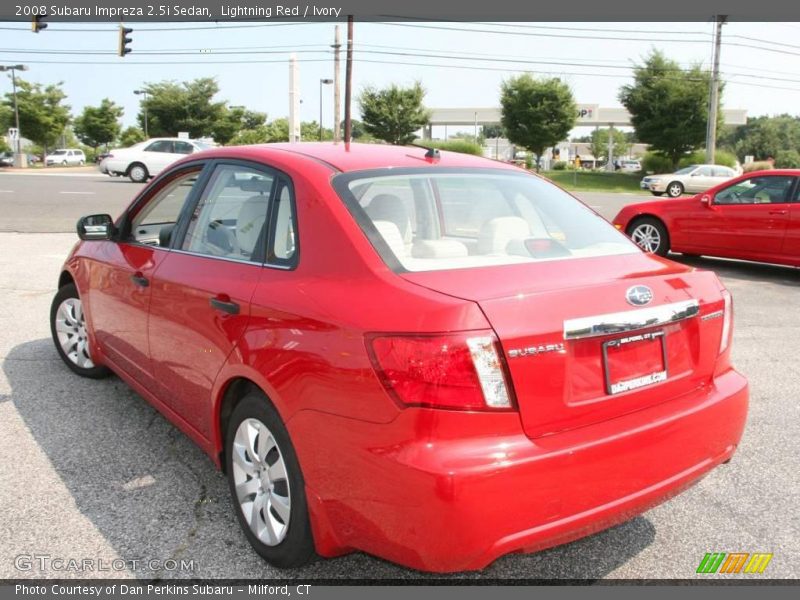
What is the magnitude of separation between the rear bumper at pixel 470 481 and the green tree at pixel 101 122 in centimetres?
6855

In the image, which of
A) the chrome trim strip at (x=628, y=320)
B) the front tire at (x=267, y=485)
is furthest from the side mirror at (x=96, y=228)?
the chrome trim strip at (x=628, y=320)

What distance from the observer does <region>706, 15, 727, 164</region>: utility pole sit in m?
35.7

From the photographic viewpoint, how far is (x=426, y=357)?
2109 millimetres

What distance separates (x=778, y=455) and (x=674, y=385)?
1750mm

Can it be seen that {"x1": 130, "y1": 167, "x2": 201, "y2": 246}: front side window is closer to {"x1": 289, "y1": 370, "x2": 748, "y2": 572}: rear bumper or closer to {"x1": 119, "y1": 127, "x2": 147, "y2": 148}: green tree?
{"x1": 289, "y1": 370, "x2": 748, "y2": 572}: rear bumper

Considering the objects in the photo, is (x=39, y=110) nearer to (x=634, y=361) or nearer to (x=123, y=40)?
(x=123, y=40)

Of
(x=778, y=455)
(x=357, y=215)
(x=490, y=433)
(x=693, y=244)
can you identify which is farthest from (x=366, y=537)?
(x=693, y=244)

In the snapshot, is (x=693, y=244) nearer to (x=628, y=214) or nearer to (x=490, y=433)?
(x=628, y=214)

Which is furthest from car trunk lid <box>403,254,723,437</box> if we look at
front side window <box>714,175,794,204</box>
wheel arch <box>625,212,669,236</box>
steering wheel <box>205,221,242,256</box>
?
wheel arch <box>625,212,669,236</box>

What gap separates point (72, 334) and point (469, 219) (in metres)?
3.21

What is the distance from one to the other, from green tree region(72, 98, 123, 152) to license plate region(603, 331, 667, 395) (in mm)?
68718

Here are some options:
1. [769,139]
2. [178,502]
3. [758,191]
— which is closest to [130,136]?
[758,191]

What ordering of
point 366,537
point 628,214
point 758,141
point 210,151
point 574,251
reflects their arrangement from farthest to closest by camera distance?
point 758,141 < point 628,214 < point 210,151 < point 574,251 < point 366,537

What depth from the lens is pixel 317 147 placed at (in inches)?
131
